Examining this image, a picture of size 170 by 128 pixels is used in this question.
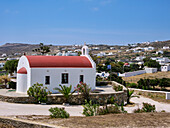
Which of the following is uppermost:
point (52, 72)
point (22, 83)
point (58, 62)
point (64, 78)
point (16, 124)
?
point (58, 62)

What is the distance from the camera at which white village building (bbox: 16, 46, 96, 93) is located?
2112 cm

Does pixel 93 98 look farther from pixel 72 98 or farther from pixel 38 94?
pixel 38 94

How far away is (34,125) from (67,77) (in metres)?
13.7

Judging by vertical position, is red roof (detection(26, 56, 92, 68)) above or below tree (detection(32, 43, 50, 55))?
below

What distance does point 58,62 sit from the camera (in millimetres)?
22125

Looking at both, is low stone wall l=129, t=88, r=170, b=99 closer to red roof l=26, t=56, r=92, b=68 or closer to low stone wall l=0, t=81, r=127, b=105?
low stone wall l=0, t=81, r=127, b=105

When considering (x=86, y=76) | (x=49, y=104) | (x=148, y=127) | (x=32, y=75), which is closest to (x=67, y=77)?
(x=86, y=76)

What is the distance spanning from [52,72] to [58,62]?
118 centimetres

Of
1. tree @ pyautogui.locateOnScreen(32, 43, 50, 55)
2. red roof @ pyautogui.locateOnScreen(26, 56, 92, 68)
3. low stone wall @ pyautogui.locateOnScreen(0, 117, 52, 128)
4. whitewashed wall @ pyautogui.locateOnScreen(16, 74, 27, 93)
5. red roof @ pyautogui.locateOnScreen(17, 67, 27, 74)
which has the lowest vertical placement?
low stone wall @ pyautogui.locateOnScreen(0, 117, 52, 128)

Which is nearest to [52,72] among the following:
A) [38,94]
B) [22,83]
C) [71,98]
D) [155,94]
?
[22,83]

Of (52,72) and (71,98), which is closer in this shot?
(71,98)

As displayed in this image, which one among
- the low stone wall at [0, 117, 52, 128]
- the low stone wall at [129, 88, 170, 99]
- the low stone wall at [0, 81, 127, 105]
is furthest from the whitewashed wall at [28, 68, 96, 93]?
the low stone wall at [0, 117, 52, 128]

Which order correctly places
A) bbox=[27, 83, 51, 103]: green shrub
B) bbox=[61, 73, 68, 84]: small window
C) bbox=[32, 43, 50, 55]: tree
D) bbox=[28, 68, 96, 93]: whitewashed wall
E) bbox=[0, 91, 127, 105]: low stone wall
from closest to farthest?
bbox=[27, 83, 51, 103]: green shrub
bbox=[0, 91, 127, 105]: low stone wall
bbox=[28, 68, 96, 93]: whitewashed wall
bbox=[61, 73, 68, 84]: small window
bbox=[32, 43, 50, 55]: tree

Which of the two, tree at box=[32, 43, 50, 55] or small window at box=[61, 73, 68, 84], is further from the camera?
tree at box=[32, 43, 50, 55]
